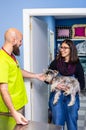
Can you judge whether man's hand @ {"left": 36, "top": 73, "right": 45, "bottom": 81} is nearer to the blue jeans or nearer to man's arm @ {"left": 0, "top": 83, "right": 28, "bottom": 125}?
the blue jeans

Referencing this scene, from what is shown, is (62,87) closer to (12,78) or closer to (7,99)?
(12,78)

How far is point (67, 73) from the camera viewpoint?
9.99 ft

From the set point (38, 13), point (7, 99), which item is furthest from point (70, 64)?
point (7, 99)

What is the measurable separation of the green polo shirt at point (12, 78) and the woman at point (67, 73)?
0.69 meters

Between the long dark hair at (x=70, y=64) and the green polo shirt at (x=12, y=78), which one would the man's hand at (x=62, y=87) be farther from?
the green polo shirt at (x=12, y=78)

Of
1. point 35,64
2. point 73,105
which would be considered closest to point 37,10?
point 35,64

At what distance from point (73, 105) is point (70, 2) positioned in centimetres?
124

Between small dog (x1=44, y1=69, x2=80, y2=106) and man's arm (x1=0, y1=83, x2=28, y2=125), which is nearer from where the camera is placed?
man's arm (x1=0, y1=83, x2=28, y2=125)

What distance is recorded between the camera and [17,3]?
289cm

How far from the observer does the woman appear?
120 inches

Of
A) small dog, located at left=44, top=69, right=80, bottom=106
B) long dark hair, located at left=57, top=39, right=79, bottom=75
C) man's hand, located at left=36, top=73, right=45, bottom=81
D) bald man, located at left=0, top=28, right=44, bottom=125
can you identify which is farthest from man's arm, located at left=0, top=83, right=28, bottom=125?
long dark hair, located at left=57, top=39, right=79, bottom=75

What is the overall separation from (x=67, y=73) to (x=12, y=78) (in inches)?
36.1

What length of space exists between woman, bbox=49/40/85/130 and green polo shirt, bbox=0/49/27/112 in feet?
2.26

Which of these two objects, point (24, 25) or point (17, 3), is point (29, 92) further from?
point (17, 3)
